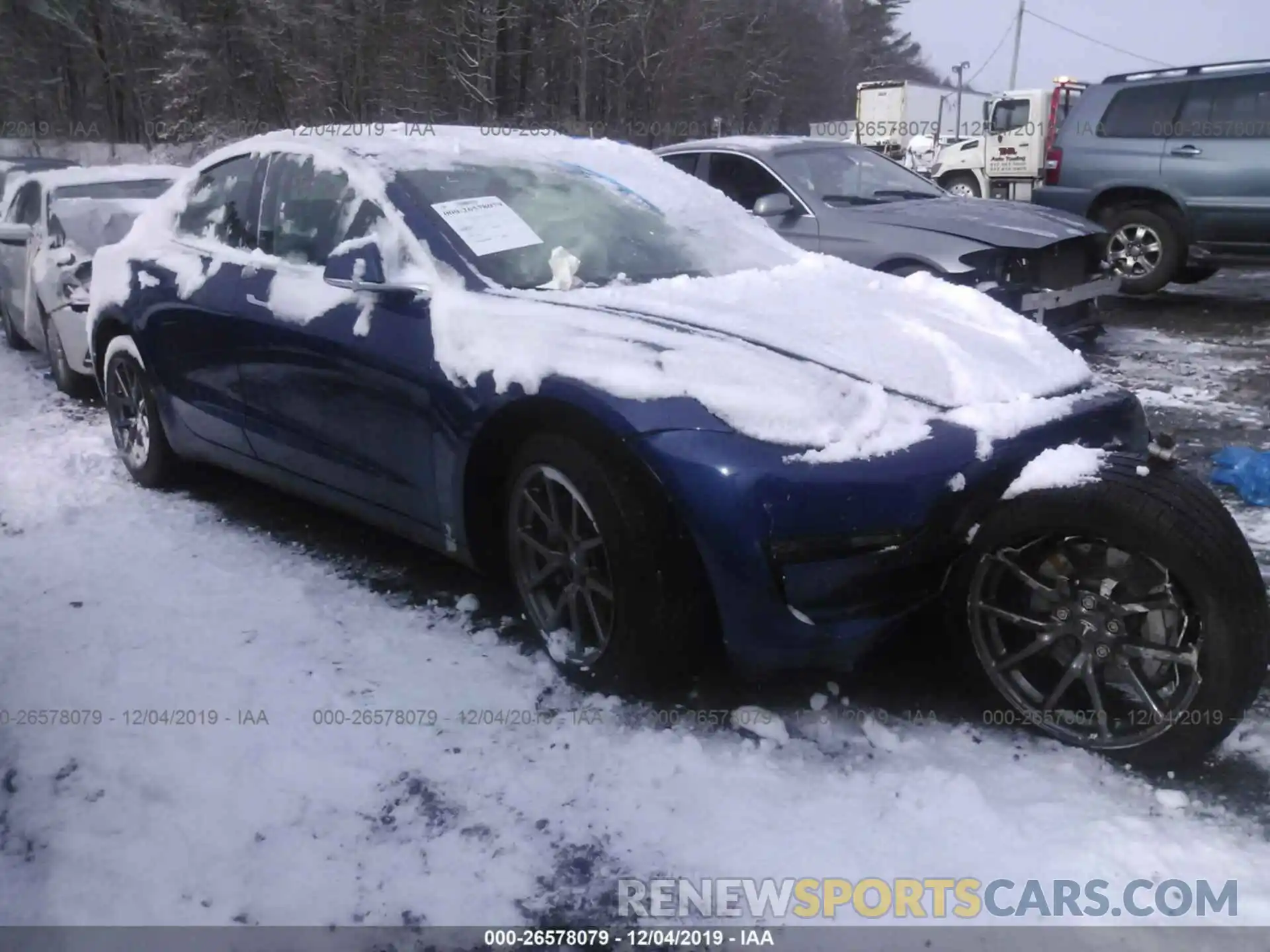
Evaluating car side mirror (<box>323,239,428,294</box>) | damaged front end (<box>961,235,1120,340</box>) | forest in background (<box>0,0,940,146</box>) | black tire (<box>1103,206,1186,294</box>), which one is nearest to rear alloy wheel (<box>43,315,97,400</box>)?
car side mirror (<box>323,239,428,294</box>)

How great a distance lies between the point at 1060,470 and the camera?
96.4 inches

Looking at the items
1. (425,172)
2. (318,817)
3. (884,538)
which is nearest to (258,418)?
(425,172)

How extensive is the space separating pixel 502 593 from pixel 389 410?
2.65 ft

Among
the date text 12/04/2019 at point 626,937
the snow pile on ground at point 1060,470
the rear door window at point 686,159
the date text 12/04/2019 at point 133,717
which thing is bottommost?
the date text 12/04/2019 at point 626,937

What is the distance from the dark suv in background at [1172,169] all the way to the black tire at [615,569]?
8078mm

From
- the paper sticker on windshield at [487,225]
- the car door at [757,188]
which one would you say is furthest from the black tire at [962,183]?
the paper sticker on windshield at [487,225]

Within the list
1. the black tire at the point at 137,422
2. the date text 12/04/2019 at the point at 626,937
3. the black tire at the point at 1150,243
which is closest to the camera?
the date text 12/04/2019 at the point at 626,937

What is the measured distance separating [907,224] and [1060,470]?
4253mm

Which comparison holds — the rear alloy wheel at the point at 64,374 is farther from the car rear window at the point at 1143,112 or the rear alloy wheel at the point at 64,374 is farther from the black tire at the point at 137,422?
the car rear window at the point at 1143,112

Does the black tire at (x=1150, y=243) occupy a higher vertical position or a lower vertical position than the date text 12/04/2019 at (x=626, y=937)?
higher

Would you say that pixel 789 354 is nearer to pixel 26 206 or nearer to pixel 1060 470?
pixel 1060 470

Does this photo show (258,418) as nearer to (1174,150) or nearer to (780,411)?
(780,411)

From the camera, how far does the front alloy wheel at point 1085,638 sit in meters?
2.37

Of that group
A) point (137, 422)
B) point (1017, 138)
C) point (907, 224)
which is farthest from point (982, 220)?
point (1017, 138)
